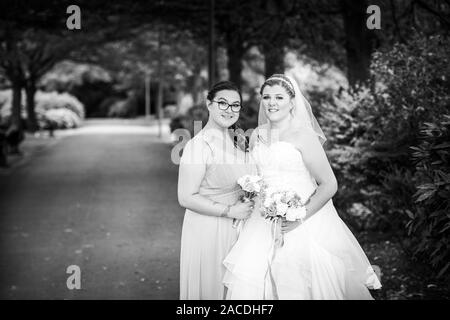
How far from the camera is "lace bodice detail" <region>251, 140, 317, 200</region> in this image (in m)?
4.70

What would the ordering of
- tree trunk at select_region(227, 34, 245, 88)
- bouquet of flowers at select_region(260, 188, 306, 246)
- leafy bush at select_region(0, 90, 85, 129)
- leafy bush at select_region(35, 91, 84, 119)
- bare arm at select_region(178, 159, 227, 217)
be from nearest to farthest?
bouquet of flowers at select_region(260, 188, 306, 246) → bare arm at select_region(178, 159, 227, 217) → tree trunk at select_region(227, 34, 245, 88) → leafy bush at select_region(0, 90, 85, 129) → leafy bush at select_region(35, 91, 84, 119)

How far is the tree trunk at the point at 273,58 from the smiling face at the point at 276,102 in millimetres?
13896

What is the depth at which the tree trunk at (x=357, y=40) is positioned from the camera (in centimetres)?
1419

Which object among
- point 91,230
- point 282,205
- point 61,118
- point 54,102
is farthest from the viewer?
point 54,102

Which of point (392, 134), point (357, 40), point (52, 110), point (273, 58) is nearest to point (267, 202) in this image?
point (392, 134)

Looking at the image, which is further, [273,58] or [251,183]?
[273,58]

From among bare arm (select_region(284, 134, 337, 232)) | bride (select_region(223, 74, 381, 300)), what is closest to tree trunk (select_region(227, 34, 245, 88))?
bride (select_region(223, 74, 381, 300))

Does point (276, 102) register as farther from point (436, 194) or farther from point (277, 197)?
point (436, 194)

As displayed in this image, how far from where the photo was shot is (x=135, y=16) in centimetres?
2497

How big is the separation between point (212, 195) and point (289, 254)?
682mm

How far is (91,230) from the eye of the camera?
11711 mm

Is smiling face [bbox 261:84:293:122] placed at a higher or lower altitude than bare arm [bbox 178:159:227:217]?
higher

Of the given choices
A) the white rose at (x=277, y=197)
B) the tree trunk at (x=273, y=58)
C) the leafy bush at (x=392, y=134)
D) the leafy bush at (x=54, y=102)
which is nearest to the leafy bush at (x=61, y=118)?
the leafy bush at (x=54, y=102)

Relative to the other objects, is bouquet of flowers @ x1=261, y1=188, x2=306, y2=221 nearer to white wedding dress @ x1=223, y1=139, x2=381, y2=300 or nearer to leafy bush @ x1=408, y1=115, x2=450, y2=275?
white wedding dress @ x1=223, y1=139, x2=381, y2=300
